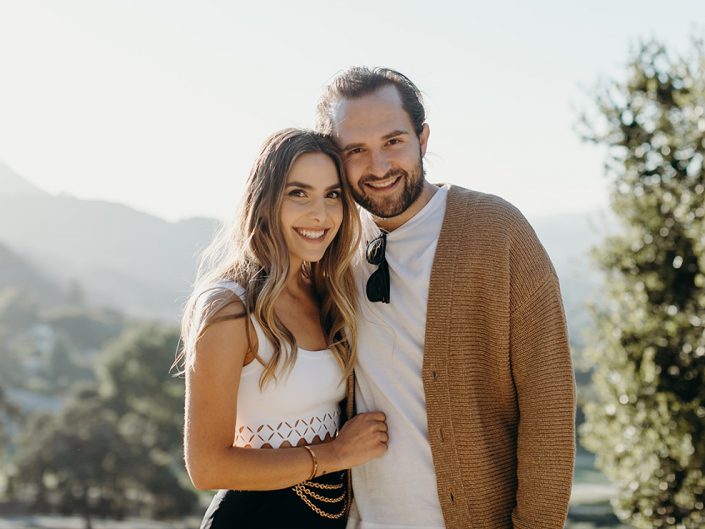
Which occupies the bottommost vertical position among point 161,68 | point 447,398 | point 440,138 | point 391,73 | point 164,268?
point 164,268

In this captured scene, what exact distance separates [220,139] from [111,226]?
7.95 meters

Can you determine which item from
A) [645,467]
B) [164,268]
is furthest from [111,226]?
[645,467]

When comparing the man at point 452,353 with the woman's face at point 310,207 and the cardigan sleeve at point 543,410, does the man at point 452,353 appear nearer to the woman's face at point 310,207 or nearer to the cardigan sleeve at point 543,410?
the cardigan sleeve at point 543,410

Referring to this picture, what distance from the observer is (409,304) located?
9.52ft

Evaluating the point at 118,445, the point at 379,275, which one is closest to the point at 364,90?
the point at 379,275

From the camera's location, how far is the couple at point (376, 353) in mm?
2629

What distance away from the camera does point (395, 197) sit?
2.96 meters

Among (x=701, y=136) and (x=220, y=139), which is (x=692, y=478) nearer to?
(x=701, y=136)

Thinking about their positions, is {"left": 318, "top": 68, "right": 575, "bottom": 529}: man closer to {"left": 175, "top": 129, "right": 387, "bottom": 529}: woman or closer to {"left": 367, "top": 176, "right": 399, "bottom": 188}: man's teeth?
{"left": 367, "top": 176, "right": 399, "bottom": 188}: man's teeth

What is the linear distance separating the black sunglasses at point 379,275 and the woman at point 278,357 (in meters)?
0.10

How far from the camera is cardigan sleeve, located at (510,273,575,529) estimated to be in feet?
8.57

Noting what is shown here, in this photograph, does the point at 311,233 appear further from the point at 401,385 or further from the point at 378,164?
the point at 401,385

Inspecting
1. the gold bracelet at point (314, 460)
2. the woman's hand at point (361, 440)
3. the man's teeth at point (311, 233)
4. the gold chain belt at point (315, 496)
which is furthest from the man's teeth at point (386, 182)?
the gold chain belt at point (315, 496)

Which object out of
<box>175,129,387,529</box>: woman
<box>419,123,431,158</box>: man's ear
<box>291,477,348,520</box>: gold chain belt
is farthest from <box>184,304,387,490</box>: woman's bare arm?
<box>419,123,431,158</box>: man's ear
